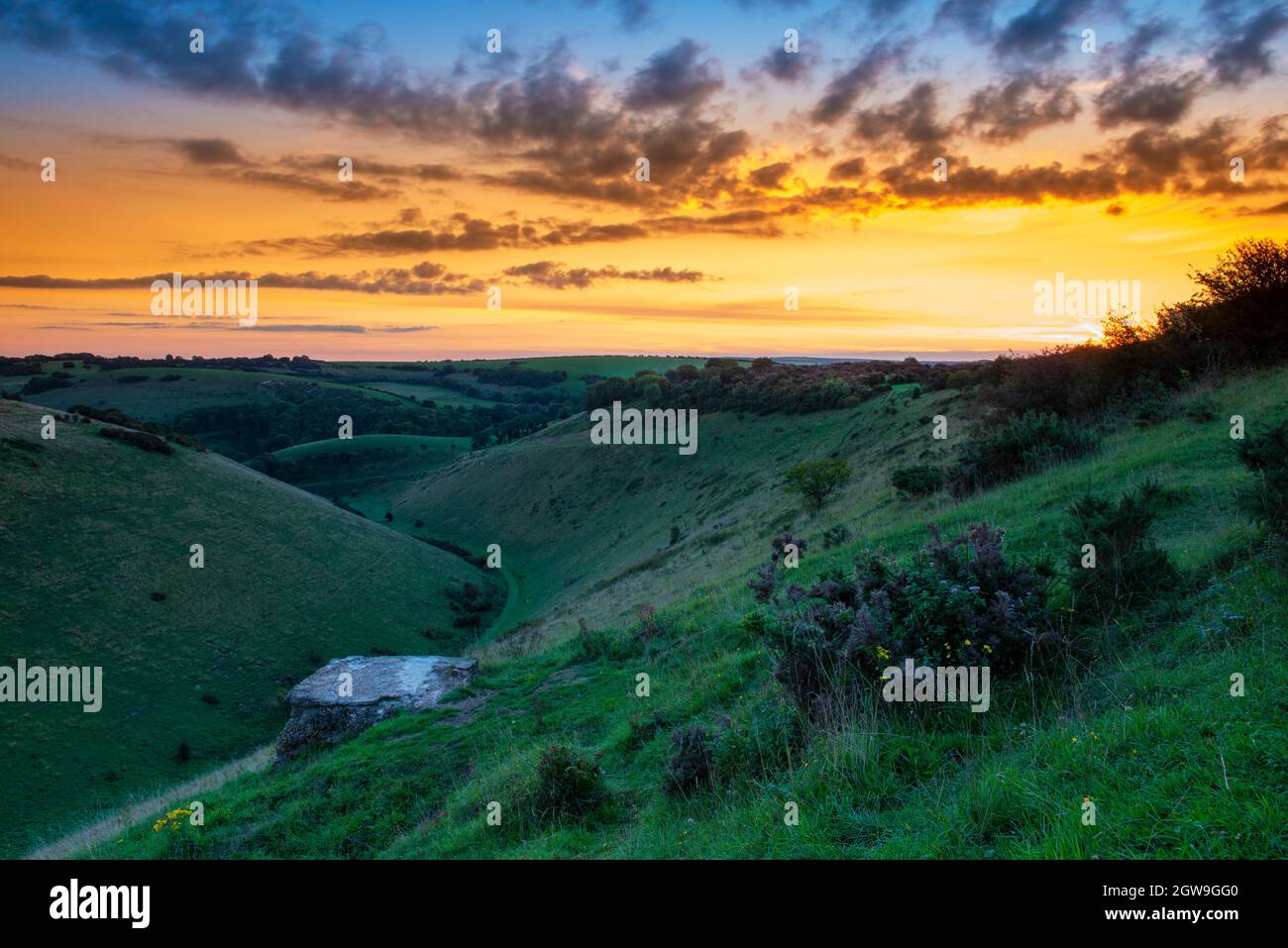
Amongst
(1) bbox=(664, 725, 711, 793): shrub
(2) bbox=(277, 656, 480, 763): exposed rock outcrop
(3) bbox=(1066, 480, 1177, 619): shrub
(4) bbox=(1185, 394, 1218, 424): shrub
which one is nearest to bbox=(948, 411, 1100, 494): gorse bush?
(4) bbox=(1185, 394, 1218, 424): shrub

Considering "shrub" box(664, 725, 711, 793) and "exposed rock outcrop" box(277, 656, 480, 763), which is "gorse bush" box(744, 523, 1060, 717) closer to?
"shrub" box(664, 725, 711, 793)

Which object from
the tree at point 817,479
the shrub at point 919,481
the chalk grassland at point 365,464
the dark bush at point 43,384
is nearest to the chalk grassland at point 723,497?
the shrub at point 919,481

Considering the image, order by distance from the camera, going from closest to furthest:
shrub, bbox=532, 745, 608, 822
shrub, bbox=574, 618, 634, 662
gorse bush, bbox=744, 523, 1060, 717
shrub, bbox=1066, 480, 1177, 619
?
gorse bush, bbox=744, 523, 1060, 717
shrub, bbox=532, 745, 608, 822
shrub, bbox=1066, 480, 1177, 619
shrub, bbox=574, 618, 634, 662

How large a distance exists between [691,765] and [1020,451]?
1327 centimetres

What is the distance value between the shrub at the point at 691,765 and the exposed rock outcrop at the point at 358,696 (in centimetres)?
667

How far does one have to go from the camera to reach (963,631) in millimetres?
Result: 6305

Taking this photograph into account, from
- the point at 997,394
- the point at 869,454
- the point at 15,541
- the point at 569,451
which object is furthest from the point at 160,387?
the point at 997,394

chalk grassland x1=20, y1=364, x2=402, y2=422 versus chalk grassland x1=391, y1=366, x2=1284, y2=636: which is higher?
chalk grassland x1=20, y1=364, x2=402, y2=422

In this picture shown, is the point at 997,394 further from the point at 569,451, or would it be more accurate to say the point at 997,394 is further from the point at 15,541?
the point at 569,451

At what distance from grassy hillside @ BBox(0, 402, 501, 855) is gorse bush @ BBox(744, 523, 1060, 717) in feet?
88.0

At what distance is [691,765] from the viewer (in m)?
6.22

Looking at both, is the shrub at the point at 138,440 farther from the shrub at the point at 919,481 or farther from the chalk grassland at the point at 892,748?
the shrub at the point at 919,481

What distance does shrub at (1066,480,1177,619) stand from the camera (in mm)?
6855
